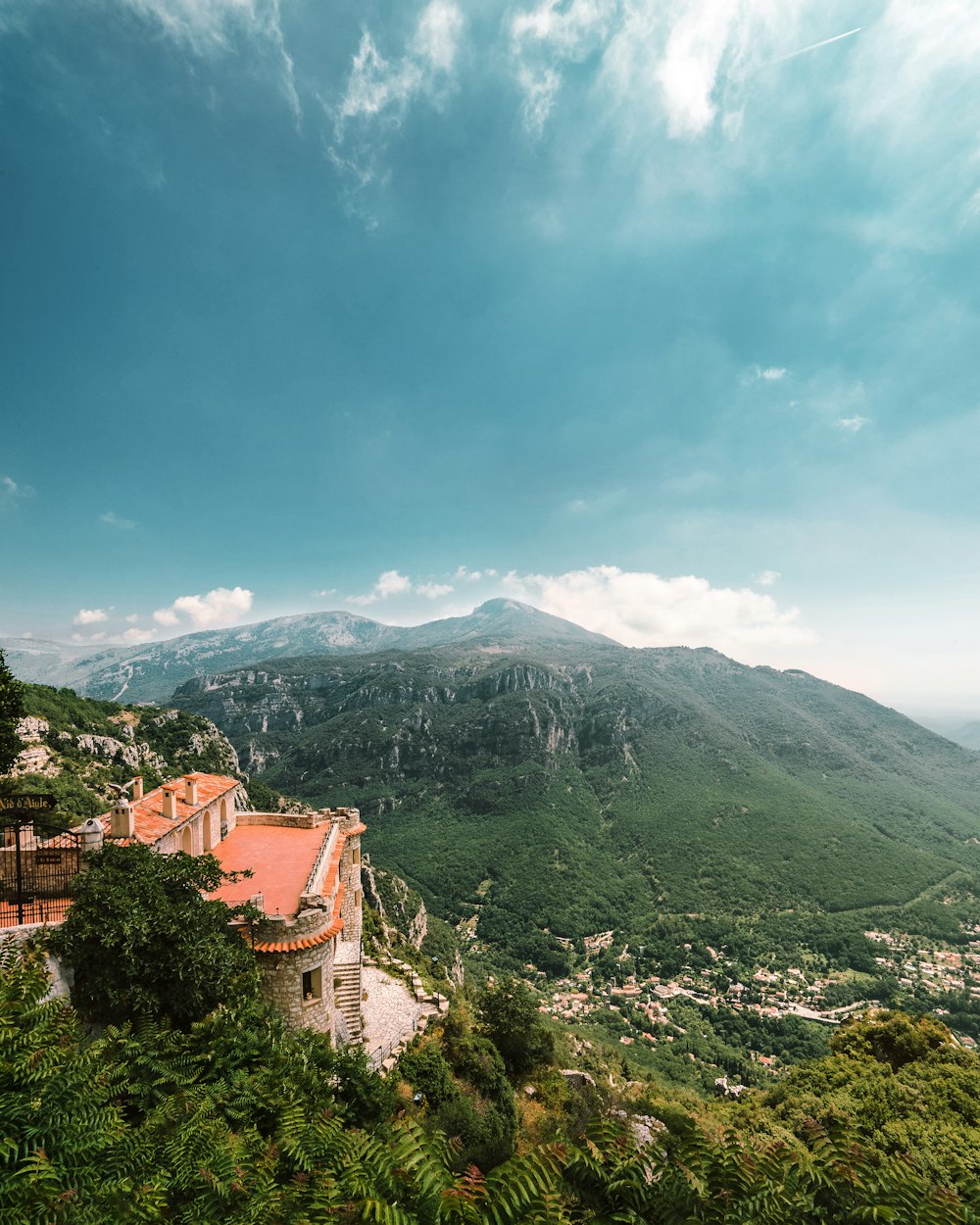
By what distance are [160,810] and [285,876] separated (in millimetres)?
5397

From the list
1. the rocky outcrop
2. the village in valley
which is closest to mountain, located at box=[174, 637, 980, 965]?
the village in valley

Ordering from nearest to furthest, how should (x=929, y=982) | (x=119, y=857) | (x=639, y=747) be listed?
(x=119, y=857) < (x=929, y=982) < (x=639, y=747)

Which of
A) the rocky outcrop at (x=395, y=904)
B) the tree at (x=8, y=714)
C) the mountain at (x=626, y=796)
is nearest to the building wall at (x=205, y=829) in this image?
the tree at (x=8, y=714)

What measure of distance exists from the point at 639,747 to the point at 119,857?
153 meters

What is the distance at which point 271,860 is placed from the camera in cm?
2011

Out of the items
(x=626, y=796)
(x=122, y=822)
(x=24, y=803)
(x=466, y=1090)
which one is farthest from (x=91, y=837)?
(x=626, y=796)

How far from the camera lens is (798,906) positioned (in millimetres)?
85375

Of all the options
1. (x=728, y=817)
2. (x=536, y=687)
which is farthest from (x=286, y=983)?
(x=536, y=687)

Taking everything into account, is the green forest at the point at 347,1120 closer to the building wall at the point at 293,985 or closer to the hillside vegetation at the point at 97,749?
the building wall at the point at 293,985

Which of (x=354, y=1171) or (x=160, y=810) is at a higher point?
(x=354, y=1171)

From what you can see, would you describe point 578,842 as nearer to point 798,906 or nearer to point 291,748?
point 798,906

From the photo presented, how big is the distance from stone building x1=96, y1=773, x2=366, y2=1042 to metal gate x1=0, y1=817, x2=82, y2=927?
3.45 ft

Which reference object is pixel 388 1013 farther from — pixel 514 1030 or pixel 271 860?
pixel 271 860

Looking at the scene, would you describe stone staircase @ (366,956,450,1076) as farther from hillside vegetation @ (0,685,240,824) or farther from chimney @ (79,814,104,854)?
hillside vegetation @ (0,685,240,824)
